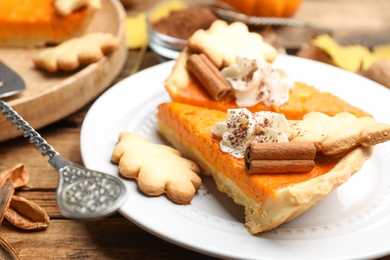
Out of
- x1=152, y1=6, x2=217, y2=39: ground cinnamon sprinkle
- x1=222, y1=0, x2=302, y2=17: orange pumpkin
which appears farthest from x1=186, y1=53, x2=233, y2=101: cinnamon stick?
x1=222, y1=0, x2=302, y2=17: orange pumpkin

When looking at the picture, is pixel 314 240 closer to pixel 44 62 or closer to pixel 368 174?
pixel 368 174

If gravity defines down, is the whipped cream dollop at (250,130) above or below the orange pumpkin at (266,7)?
above

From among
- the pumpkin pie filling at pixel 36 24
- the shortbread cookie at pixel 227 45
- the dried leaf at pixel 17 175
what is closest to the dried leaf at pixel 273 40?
the shortbread cookie at pixel 227 45

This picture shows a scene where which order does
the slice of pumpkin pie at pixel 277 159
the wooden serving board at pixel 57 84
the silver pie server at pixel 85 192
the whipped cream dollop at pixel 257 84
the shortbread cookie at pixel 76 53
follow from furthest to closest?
the shortbread cookie at pixel 76 53 → the wooden serving board at pixel 57 84 → the whipped cream dollop at pixel 257 84 → the slice of pumpkin pie at pixel 277 159 → the silver pie server at pixel 85 192

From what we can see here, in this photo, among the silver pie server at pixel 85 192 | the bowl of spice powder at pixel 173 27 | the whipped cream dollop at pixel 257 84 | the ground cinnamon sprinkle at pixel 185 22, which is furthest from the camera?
the ground cinnamon sprinkle at pixel 185 22

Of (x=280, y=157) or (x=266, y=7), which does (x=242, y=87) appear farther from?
(x=266, y=7)

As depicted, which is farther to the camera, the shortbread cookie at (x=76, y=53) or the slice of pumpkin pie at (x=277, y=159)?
the shortbread cookie at (x=76, y=53)

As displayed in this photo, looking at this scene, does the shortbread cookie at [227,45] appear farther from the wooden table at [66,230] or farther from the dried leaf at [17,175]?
the dried leaf at [17,175]
